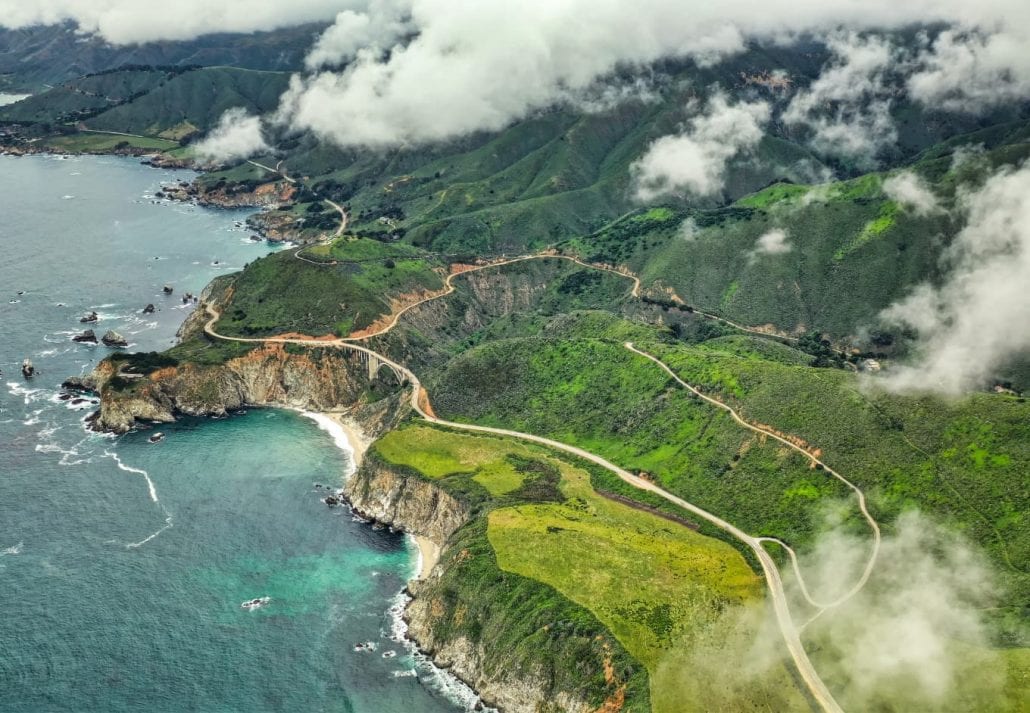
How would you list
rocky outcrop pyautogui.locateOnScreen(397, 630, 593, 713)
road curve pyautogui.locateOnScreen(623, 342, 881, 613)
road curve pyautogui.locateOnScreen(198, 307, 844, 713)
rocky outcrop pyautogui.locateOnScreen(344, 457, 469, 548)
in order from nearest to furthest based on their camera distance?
road curve pyautogui.locateOnScreen(198, 307, 844, 713) → rocky outcrop pyautogui.locateOnScreen(397, 630, 593, 713) → road curve pyautogui.locateOnScreen(623, 342, 881, 613) → rocky outcrop pyautogui.locateOnScreen(344, 457, 469, 548)

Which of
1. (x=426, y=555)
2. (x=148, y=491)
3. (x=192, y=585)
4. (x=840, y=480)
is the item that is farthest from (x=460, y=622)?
(x=148, y=491)

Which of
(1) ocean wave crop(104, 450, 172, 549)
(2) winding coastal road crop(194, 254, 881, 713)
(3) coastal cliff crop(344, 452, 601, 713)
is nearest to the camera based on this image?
(2) winding coastal road crop(194, 254, 881, 713)

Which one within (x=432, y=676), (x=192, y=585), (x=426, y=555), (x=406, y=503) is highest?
(x=192, y=585)

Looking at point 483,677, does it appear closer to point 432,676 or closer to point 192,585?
point 432,676

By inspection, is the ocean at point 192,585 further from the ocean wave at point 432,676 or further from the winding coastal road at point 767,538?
the winding coastal road at point 767,538

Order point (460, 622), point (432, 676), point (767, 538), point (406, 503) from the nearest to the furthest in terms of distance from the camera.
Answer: point (432, 676), point (460, 622), point (767, 538), point (406, 503)

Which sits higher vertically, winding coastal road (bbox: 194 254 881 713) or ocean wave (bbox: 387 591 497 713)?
winding coastal road (bbox: 194 254 881 713)

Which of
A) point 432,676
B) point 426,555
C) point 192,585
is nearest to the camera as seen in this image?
point 432,676

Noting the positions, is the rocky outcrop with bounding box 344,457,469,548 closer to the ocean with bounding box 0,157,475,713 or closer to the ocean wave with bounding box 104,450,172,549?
the ocean with bounding box 0,157,475,713

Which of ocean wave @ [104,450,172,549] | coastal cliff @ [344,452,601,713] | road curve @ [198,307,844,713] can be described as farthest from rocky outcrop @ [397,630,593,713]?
ocean wave @ [104,450,172,549]
